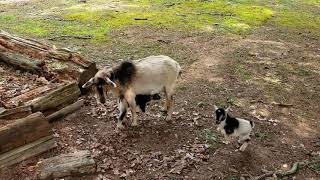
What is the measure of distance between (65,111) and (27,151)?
7.49 feet

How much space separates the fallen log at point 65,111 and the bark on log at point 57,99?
122 millimetres

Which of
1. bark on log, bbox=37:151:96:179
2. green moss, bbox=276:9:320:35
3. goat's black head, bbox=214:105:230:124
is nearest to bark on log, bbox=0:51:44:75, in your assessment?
bark on log, bbox=37:151:96:179

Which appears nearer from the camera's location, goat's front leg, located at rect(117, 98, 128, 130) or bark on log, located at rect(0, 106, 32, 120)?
bark on log, located at rect(0, 106, 32, 120)

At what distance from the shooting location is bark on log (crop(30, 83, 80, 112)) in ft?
34.4

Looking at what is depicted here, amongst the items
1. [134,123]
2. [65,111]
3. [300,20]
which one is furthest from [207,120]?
[300,20]

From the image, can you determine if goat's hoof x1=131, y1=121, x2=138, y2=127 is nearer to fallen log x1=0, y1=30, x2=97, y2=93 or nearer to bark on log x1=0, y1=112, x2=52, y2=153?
fallen log x1=0, y1=30, x2=97, y2=93

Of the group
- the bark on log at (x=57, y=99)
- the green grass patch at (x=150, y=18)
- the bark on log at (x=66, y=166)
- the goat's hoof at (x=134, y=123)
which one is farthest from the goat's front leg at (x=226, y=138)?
the green grass patch at (x=150, y=18)

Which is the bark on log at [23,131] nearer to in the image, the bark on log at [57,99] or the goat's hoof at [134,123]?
the bark on log at [57,99]

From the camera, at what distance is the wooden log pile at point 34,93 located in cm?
910

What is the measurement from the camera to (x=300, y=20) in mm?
26266

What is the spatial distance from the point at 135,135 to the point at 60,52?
13.0 ft

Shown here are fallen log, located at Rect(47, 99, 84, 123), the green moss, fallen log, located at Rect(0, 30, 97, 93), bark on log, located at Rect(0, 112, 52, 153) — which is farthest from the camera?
the green moss

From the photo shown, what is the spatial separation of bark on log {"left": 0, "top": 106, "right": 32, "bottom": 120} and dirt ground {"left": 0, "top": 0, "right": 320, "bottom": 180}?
0.97 meters

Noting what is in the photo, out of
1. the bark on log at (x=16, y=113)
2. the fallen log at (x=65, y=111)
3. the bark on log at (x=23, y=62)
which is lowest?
the fallen log at (x=65, y=111)
